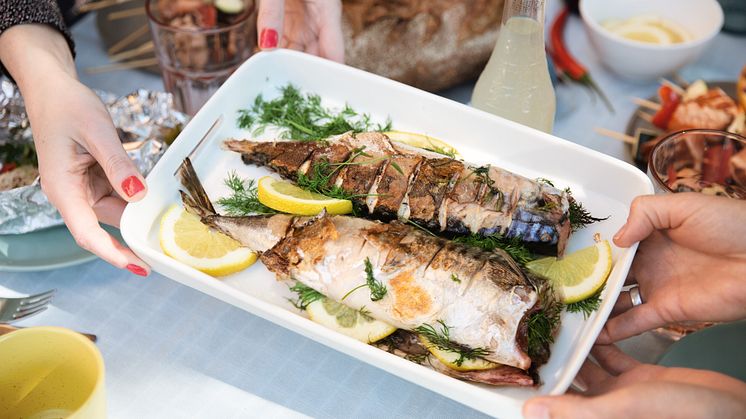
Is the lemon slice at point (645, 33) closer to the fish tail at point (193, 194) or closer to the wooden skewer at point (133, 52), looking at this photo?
the fish tail at point (193, 194)

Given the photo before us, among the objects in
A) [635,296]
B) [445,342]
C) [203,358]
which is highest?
[445,342]

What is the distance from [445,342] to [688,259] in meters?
0.77

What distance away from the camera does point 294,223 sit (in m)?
1.91

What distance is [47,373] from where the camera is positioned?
1.62 m

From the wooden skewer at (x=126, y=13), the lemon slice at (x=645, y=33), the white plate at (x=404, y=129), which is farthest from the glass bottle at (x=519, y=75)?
the wooden skewer at (x=126, y=13)

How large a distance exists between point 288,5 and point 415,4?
53cm

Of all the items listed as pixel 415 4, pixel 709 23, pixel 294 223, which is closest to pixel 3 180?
pixel 294 223

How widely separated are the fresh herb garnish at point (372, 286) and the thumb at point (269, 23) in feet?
3.38

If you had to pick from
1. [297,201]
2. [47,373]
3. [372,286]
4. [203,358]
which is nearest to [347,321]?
[372,286]

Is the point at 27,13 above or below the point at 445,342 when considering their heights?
above

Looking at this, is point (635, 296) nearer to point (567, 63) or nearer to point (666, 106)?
point (666, 106)

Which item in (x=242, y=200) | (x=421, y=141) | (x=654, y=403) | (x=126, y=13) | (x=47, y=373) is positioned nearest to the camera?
(x=654, y=403)

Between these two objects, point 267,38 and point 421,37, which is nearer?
point 267,38

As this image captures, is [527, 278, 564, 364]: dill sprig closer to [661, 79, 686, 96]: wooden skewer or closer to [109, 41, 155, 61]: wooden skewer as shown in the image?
[661, 79, 686, 96]: wooden skewer
